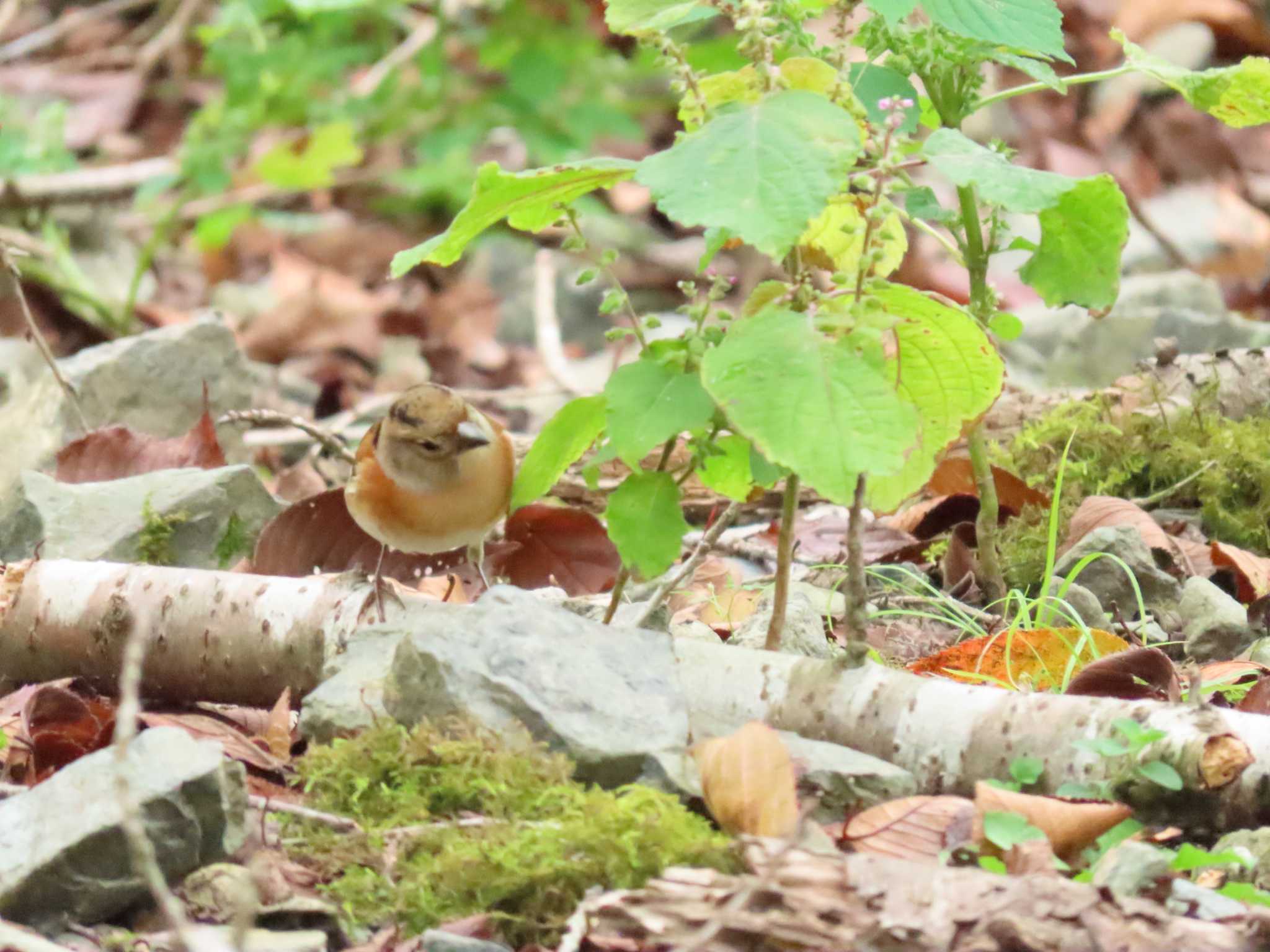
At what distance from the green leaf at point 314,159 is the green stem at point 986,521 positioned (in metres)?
4.91

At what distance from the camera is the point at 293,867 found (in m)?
2.46

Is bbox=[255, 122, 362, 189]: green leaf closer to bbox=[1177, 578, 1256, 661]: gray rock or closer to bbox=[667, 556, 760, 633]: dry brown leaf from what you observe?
bbox=[667, 556, 760, 633]: dry brown leaf

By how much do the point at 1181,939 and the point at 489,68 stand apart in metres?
8.39

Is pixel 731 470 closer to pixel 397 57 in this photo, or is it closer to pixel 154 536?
pixel 154 536

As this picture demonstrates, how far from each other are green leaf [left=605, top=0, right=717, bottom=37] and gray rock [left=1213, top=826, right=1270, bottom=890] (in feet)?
5.22

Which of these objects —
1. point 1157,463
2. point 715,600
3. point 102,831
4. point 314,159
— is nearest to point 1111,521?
point 1157,463

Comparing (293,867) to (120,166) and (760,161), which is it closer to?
(760,161)

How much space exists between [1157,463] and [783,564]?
1918 millimetres

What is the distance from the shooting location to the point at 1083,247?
292cm

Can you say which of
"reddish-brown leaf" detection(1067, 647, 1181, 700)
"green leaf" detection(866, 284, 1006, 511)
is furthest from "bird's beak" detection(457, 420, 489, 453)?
"reddish-brown leaf" detection(1067, 647, 1181, 700)

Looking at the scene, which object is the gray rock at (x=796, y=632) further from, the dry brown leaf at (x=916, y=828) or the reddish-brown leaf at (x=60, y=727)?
the reddish-brown leaf at (x=60, y=727)

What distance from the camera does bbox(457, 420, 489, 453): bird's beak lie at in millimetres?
3566

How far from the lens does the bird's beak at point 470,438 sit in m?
3.57

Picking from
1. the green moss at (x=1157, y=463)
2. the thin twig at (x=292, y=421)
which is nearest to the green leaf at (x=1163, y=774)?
the green moss at (x=1157, y=463)
